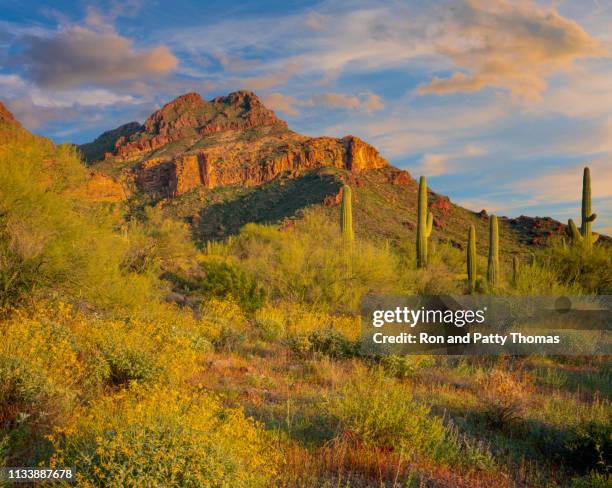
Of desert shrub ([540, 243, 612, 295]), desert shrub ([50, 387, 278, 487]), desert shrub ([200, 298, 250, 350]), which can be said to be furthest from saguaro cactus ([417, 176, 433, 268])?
desert shrub ([50, 387, 278, 487])

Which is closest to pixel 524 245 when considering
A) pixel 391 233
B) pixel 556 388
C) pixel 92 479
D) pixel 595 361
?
pixel 391 233

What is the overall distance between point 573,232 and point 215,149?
93227mm

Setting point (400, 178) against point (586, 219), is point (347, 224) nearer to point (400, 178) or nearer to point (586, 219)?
point (586, 219)

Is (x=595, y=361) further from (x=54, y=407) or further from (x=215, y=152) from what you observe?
(x=215, y=152)

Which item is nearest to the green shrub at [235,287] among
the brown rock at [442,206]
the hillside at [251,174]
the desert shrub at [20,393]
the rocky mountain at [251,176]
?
the desert shrub at [20,393]

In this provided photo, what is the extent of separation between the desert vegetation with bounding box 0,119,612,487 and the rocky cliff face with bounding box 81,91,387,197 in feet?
255

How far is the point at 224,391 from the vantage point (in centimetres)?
719

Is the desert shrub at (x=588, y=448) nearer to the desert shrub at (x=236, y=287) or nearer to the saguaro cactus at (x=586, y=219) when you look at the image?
the desert shrub at (x=236, y=287)

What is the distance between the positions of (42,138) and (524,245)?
170ft

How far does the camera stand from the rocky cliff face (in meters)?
95.0

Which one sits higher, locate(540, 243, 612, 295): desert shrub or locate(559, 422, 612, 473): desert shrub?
locate(540, 243, 612, 295): desert shrub

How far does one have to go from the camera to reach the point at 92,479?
3588mm

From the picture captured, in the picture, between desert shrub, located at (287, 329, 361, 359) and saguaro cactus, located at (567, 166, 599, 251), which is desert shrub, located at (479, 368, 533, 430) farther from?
saguaro cactus, located at (567, 166, 599, 251)

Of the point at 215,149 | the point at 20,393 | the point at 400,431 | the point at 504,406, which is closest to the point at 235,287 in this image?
the point at 504,406
